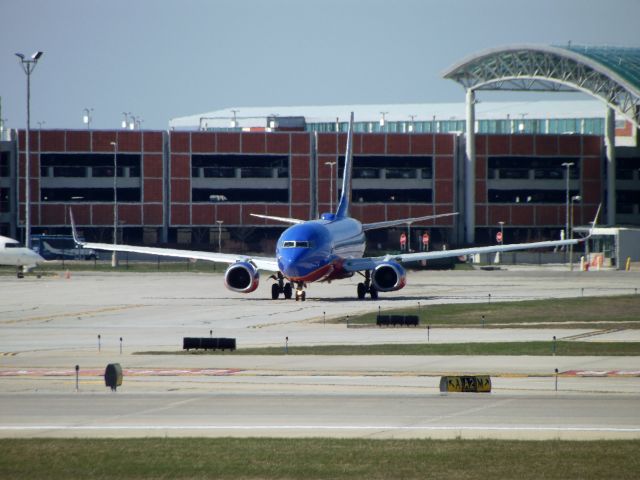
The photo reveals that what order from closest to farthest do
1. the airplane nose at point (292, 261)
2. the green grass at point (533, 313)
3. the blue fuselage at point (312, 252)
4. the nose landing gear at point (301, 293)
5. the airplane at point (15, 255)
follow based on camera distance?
the green grass at point (533, 313) → the airplane nose at point (292, 261) → the blue fuselage at point (312, 252) → the nose landing gear at point (301, 293) → the airplane at point (15, 255)

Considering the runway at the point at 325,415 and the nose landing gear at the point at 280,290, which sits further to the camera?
the nose landing gear at the point at 280,290

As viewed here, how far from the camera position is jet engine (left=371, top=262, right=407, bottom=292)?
74.8 m

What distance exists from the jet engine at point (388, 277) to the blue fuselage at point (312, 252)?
2.26 metres

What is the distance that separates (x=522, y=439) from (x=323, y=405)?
672 cm

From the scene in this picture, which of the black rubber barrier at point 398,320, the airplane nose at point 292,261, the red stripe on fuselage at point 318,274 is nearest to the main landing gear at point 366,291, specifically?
the red stripe on fuselage at point 318,274

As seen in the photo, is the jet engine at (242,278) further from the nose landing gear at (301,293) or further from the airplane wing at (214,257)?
the nose landing gear at (301,293)

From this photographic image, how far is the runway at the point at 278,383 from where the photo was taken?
28.8 meters

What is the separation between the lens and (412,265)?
385ft

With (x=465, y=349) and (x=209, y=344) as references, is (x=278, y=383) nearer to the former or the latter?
(x=209, y=344)

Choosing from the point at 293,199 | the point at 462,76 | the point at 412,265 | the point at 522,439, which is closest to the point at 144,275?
the point at 412,265

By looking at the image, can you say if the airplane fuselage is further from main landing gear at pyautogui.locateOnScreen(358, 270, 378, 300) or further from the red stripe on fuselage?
main landing gear at pyautogui.locateOnScreen(358, 270, 378, 300)

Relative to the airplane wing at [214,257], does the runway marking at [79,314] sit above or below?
below

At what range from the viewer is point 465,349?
45906 millimetres

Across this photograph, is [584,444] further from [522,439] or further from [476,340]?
[476,340]
